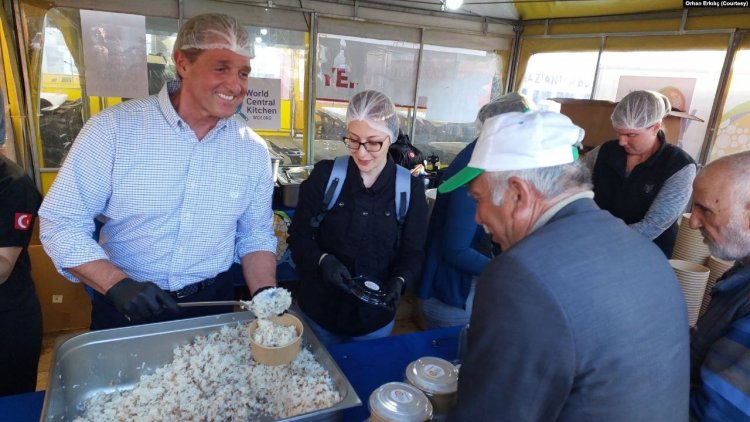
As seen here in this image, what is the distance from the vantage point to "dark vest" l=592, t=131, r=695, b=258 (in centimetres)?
289

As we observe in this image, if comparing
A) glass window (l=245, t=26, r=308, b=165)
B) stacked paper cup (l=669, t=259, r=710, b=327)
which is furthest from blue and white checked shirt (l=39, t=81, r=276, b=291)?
glass window (l=245, t=26, r=308, b=165)

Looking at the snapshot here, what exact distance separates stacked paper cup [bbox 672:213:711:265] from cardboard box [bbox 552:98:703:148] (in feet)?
3.51

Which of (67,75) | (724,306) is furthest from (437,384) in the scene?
(67,75)

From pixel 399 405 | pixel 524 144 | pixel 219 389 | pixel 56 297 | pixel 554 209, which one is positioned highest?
pixel 524 144

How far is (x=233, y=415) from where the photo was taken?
55.7 inches

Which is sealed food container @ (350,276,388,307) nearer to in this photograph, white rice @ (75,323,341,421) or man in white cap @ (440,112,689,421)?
white rice @ (75,323,341,421)

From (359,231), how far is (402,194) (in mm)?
292

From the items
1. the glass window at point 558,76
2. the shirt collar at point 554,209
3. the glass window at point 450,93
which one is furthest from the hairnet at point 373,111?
the glass window at point 450,93

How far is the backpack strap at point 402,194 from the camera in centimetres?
216

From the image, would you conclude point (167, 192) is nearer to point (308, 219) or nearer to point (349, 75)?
point (308, 219)

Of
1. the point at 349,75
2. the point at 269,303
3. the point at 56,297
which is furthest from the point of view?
the point at 349,75

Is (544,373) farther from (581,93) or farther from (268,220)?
(581,93)

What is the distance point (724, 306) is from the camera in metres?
1.32

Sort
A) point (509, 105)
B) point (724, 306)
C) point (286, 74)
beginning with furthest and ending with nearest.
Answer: point (286, 74) < point (509, 105) < point (724, 306)
